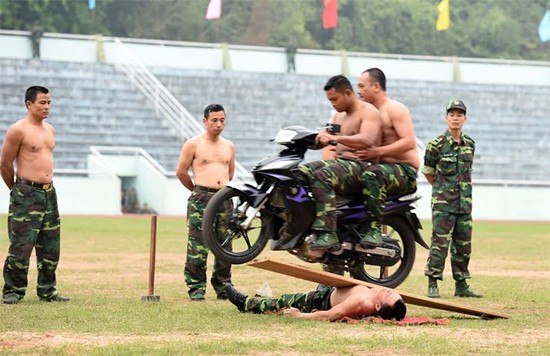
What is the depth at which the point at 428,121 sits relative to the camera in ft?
156

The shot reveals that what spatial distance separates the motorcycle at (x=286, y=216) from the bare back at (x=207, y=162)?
6.49 feet

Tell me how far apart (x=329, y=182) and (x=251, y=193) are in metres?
0.64

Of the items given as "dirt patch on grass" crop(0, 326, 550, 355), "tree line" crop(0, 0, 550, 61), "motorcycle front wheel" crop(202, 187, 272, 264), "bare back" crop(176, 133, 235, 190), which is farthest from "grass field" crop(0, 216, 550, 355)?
"tree line" crop(0, 0, 550, 61)

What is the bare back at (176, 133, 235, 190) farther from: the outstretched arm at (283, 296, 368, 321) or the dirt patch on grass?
the dirt patch on grass

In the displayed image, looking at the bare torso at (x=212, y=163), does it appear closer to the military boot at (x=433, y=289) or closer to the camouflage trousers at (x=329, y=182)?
the military boot at (x=433, y=289)

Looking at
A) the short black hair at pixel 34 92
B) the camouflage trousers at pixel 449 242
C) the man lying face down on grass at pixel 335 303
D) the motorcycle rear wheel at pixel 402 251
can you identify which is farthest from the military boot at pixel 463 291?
the short black hair at pixel 34 92

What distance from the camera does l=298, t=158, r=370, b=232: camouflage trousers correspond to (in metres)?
11.1

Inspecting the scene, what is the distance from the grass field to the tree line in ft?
118

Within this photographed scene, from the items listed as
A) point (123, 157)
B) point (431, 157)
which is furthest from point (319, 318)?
point (123, 157)

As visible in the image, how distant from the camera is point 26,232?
12852 mm

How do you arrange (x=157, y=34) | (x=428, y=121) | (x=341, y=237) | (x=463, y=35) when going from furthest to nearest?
(x=463, y=35)
(x=157, y=34)
(x=428, y=121)
(x=341, y=237)

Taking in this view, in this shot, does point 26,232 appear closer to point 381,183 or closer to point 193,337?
point 381,183

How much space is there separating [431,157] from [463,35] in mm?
47339

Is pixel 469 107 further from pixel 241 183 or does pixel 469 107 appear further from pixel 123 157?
pixel 241 183
